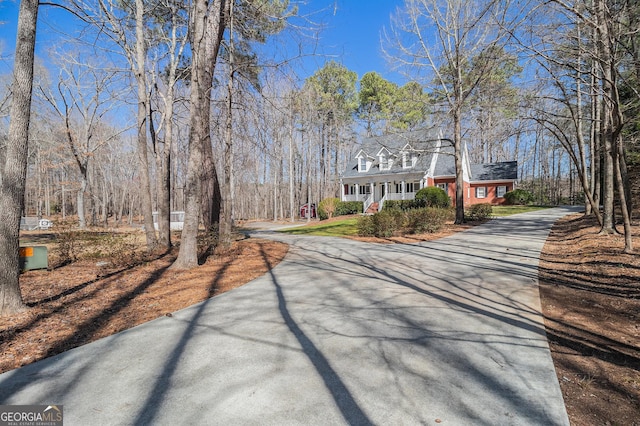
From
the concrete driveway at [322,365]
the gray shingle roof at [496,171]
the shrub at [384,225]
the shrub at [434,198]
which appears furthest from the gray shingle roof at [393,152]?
the concrete driveway at [322,365]

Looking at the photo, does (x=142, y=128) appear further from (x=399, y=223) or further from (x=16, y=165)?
(x=399, y=223)

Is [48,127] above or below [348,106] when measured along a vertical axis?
below

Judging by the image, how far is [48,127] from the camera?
23.9 m

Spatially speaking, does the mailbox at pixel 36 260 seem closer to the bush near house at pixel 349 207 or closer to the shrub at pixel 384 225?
the shrub at pixel 384 225

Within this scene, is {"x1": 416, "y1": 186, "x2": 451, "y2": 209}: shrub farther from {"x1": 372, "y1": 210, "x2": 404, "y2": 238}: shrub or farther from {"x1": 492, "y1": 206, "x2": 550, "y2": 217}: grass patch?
{"x1": 372, "y1": 210, "x2": 404, "y2": 238}: shrub

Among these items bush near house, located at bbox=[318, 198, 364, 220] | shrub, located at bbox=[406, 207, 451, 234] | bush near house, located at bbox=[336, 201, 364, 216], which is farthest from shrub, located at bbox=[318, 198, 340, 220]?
shrub, located at bbox=[406, 207, 451, 234]

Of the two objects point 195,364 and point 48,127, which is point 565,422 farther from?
point 48,127

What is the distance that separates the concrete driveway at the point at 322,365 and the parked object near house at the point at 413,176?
2190 centimetres

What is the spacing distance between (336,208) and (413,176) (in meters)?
6.95

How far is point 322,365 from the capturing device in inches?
111

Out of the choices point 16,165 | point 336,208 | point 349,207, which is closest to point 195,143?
point 16,165

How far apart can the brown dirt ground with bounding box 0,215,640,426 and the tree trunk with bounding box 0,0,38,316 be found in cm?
41

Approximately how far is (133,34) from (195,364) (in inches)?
462

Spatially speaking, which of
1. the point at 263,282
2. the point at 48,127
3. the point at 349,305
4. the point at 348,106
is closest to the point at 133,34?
the point at 263,282
